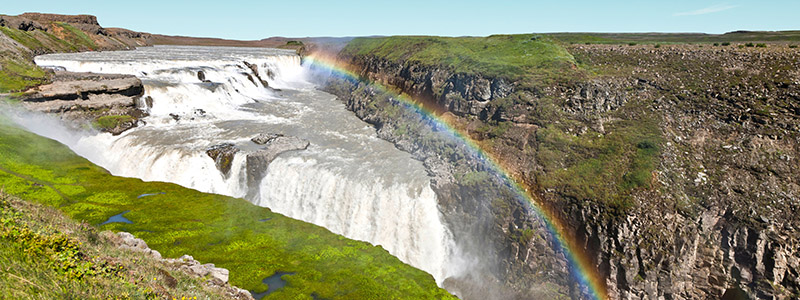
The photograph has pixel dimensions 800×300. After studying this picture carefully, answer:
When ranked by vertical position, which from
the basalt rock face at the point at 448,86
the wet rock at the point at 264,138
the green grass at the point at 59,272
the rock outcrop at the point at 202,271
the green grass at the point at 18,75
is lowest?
the rock outcrop at the point at 202,271

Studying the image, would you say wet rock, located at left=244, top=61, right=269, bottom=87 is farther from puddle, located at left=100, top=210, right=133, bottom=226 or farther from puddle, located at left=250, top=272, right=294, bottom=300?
puddle, located at left=250, top=272, right=294, bottom=300

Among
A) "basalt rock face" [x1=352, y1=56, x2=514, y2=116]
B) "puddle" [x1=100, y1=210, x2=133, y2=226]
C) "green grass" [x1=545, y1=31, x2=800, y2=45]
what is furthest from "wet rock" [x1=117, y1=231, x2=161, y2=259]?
"green grass" [x1=545, y1=31, x2=800, y2=45]

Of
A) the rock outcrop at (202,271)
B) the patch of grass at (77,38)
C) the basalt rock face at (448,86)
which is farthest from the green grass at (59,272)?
the patch of grass at (77,38)

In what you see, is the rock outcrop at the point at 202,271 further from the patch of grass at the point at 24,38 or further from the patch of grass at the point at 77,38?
the patch of grass at the point at 77,38

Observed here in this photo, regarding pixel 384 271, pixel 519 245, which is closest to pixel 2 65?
pixel 384 271

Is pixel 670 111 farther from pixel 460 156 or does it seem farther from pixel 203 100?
pixel 203 100
